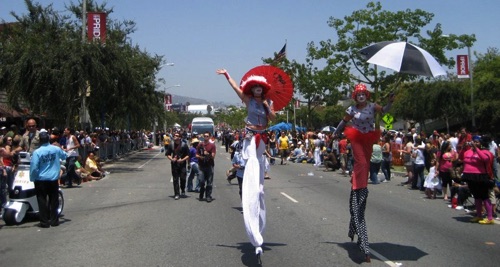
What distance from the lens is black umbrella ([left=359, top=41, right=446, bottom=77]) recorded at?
767cm

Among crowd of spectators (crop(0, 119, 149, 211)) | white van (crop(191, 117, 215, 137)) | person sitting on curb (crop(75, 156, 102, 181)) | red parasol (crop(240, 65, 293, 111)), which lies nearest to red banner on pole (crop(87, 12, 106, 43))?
crowd of spectators (crop(0, 119, 149, 211))

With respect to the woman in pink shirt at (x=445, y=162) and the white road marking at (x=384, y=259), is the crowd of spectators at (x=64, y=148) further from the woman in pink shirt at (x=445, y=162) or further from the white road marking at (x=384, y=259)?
the woman in pink shirt at (x=445, y=162)

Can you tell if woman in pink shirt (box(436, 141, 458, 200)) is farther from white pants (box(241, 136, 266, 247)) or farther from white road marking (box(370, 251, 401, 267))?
white pants (box(241, 136, 266, 247))

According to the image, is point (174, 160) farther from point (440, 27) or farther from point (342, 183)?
point (440, 27)

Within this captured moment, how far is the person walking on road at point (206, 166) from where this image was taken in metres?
14.1

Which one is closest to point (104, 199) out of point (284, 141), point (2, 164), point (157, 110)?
point (2, 164)

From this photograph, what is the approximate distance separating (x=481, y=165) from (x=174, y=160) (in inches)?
300

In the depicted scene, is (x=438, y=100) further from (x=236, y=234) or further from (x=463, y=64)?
(x=236, y=234)

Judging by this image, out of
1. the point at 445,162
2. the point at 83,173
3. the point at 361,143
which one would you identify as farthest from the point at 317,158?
the point at 361,143

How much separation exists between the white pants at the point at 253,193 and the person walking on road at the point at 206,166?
6.81m

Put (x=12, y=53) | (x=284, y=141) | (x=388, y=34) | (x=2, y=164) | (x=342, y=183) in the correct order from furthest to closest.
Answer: (x=388, y=34) → (x=284, y=141) → (x=12, y=53) → (x=342, y=183) → (x=2, y=164)

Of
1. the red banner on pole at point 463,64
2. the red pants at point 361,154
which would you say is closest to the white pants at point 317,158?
the red banner on pole at point 463,64

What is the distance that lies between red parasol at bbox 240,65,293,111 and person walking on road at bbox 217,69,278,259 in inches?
4.2

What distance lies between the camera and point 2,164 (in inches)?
469
